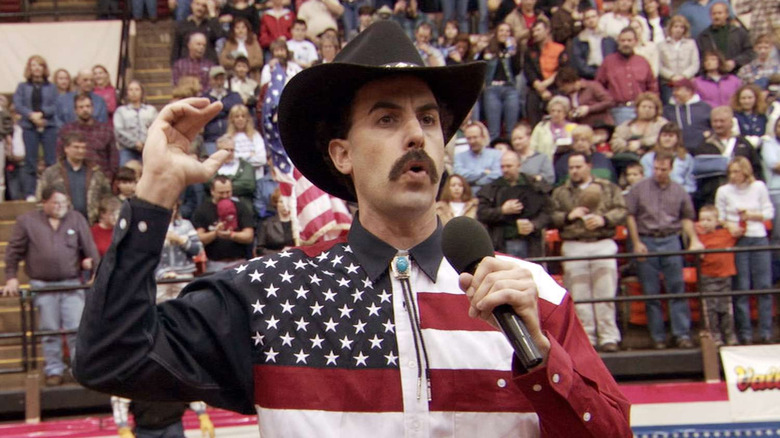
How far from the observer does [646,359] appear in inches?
364

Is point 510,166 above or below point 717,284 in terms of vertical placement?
above

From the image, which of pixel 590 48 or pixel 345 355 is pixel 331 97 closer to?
pixel 345 355

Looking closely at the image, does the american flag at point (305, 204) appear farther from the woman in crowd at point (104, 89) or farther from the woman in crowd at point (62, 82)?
the woman in crowd at point (62, 82)

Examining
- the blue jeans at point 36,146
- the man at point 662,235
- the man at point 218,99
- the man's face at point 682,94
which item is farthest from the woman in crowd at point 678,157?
the blue jeans at point 36,146

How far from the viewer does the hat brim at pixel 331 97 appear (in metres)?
2.92

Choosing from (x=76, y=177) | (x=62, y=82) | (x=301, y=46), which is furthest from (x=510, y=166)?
(x=62, y=82)

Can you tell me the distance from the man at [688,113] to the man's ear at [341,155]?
8381 mm

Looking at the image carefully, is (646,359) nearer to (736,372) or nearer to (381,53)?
(736,372)

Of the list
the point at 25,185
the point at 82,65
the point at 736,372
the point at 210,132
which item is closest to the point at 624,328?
the point at 736,372

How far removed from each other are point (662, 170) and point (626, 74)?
2.91m

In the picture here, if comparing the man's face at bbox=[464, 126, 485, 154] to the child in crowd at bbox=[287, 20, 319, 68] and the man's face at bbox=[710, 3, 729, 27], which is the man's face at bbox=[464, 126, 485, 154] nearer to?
the child in crowd at bbox=[287, 20, 319, 68]

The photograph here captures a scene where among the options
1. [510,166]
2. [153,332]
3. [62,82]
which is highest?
[62,82]

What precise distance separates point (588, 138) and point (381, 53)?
23.5 ft

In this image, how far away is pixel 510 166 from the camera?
363 inches
